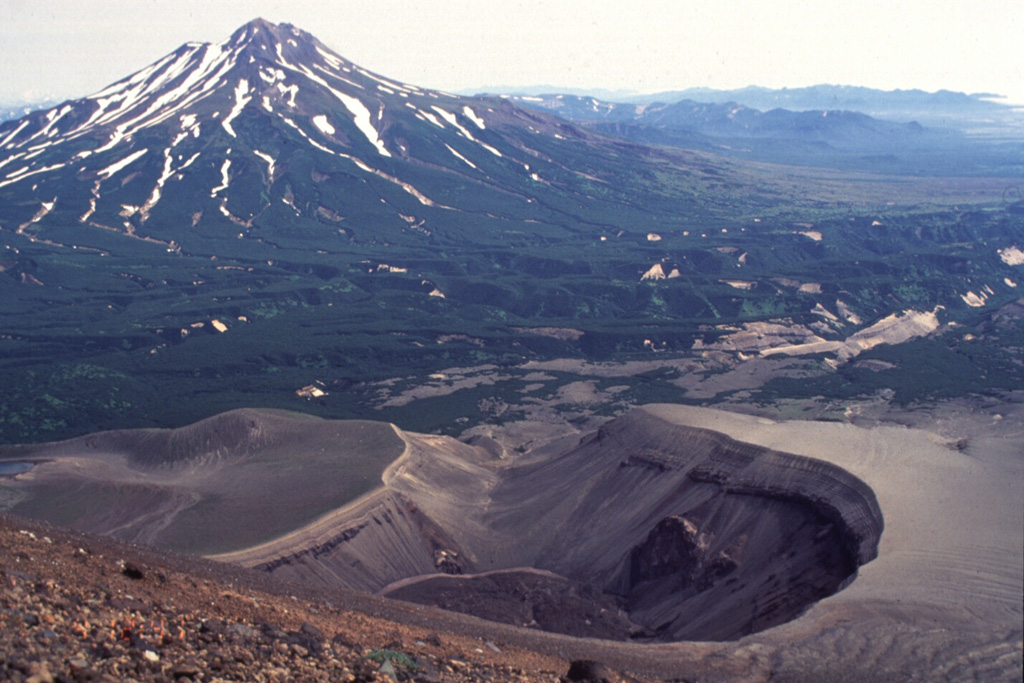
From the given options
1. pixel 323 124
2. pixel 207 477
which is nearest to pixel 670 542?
pixel 207 477

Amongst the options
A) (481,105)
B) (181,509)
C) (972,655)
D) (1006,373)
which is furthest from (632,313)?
(481,105)

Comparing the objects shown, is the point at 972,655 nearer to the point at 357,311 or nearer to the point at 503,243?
the point at 357,311

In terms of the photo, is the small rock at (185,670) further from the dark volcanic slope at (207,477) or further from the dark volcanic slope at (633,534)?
the dark volcanic slope at (207,477)

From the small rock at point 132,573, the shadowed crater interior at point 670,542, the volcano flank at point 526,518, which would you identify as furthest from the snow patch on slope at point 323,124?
the small rock at point 132,573

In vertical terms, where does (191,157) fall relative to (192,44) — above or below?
below

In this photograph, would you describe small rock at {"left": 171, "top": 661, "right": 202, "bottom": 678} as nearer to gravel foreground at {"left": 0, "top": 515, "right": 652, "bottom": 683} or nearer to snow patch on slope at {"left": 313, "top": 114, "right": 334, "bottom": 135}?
gravel foreground at {"left": 0, "top": 515, "right": 652, "bottom": 683}

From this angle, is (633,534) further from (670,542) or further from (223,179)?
(223,179)

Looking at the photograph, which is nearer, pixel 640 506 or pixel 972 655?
pixel 972 655
